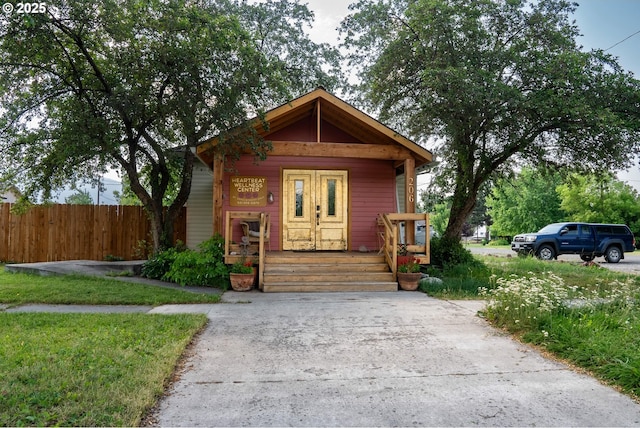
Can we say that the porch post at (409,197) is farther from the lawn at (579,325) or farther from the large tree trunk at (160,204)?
the large tree trunk at (160,204)

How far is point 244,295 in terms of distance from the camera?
7.45 m

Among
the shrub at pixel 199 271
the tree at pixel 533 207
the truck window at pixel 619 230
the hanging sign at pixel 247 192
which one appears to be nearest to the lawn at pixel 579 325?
the shrub at pixel 199 271

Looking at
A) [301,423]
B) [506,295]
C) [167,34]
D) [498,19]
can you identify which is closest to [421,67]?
[498,19]

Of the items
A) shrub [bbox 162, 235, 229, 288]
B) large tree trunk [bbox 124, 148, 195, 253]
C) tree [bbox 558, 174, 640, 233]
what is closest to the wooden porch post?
shrub [bbox 162, 235, 229, 288]

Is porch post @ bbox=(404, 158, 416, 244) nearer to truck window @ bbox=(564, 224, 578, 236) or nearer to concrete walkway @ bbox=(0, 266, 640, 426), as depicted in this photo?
concrete walkway @ bbox=(0, 266, 640, 426)

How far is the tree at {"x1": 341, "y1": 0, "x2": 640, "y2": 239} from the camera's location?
936 centimetres

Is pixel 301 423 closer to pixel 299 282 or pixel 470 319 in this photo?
pixel 470 319

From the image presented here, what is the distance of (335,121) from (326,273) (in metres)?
4.54

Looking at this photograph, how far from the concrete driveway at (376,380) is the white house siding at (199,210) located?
7.58 meters

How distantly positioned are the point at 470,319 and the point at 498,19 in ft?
30.5

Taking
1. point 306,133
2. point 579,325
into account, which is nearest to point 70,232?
point 306,133

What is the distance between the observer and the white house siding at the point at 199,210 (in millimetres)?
12688

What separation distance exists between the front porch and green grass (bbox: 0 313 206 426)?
3167 millimetres

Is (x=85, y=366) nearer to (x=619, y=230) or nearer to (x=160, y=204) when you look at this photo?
(x=160, y=204)
